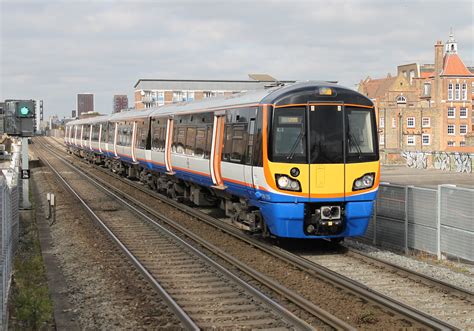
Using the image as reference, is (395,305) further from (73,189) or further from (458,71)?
(458,71)

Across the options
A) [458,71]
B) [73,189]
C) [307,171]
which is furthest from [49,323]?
[458,71]

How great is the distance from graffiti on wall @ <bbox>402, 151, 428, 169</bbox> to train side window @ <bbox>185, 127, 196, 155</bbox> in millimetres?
40915

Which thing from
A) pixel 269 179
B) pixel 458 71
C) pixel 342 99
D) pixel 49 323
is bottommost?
pixel 49 323

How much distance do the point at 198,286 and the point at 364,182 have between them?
155 inches

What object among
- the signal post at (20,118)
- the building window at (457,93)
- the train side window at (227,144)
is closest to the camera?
the train side window at (227,144)

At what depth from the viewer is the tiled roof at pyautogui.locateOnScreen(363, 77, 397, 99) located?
269 feet

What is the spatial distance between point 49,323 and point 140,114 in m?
17.8

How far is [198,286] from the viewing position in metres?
8.86

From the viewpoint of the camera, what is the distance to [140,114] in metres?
24.5

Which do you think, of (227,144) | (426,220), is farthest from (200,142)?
(426,220)

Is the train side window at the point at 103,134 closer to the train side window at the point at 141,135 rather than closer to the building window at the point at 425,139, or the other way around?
the train side window at the point at 141,135

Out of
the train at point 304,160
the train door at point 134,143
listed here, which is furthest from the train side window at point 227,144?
the train door at point 134,143

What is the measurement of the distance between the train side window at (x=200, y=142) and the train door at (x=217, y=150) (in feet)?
2.55

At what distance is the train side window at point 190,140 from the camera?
15.8 m
